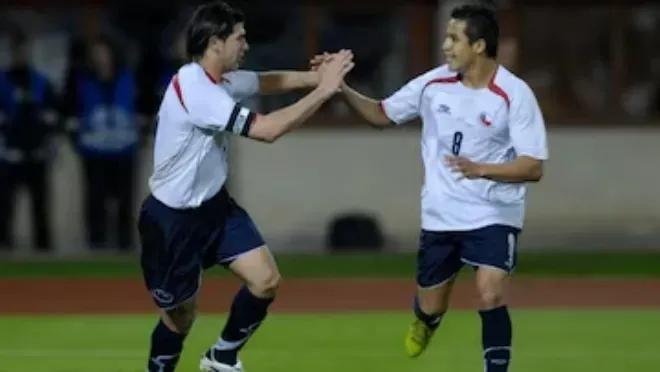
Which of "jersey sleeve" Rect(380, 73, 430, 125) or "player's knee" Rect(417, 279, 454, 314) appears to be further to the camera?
"player's knee" Rect(417, 279, 454, 314)

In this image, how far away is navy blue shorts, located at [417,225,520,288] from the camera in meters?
10.1

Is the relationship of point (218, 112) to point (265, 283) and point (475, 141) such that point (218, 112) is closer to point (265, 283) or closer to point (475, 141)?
point (265, 283)

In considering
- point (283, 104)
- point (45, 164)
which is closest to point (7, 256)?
point (45, 164)

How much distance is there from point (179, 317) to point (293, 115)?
4.56ft

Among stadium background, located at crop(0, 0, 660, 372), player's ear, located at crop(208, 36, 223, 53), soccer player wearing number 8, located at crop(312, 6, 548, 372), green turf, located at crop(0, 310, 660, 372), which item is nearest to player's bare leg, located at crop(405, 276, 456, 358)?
soccer player wearing number 8, located at crop(312, 6, 548, 372)

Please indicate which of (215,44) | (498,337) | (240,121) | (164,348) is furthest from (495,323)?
(215,44)

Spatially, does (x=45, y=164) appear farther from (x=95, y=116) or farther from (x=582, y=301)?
(x=582, y=301)

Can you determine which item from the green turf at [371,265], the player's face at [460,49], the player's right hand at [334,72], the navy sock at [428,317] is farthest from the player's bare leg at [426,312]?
the green turf at [371,265]

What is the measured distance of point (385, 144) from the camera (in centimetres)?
2080

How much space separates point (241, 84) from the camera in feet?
34.4

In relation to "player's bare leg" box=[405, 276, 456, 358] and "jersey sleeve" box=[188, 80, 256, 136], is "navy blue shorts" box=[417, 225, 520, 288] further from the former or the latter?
"jersey sleeve" box=[188, 80, 256, 136]

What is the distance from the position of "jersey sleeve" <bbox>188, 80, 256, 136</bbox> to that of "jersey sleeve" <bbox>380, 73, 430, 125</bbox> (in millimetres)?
1056

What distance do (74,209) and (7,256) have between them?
4.85ft

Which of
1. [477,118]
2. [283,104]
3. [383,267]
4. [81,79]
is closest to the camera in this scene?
[477,118]
